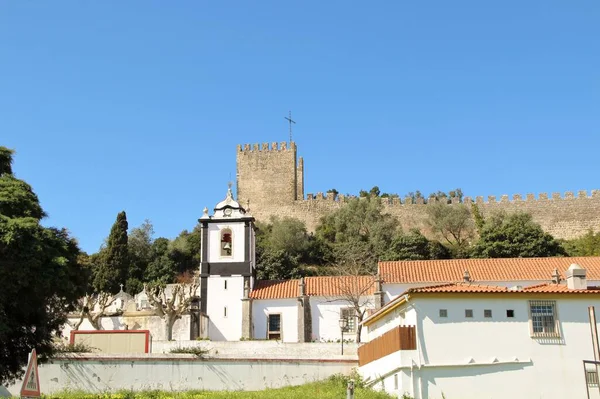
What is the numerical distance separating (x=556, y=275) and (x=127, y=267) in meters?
31.1

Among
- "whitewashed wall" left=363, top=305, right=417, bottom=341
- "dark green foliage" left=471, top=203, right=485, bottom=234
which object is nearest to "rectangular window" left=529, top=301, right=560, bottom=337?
"whitewashed wall" left=363, top=305, right=417, bottom=341

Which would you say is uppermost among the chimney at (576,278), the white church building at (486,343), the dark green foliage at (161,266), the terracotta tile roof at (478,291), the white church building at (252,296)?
the dark green foliage at (161,266)

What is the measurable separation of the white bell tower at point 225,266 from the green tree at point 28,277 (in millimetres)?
15467

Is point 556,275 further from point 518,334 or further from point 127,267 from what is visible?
point 127,267

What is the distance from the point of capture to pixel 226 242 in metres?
40.6

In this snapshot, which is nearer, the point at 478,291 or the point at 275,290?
the point at 478,291

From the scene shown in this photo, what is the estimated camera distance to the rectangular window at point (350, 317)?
3622cm

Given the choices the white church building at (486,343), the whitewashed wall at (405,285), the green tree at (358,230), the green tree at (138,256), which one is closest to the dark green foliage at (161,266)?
the green tree at (138,256)

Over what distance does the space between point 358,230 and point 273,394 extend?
117ft

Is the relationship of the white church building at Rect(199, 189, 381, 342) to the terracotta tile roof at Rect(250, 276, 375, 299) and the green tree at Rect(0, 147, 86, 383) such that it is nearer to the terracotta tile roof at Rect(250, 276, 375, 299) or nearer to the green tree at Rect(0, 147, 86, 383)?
the terracotta tile roof at Rect(250, 276, 375, 299)

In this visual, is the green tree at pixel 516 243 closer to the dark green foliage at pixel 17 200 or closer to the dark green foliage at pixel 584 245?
the dark green foliage at pixel 584 245

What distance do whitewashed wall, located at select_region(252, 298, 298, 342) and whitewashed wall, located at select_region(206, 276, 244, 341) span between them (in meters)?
0.89

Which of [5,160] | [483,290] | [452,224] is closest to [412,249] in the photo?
[452,224]

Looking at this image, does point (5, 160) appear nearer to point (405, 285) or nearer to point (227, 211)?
point (227, 211)
